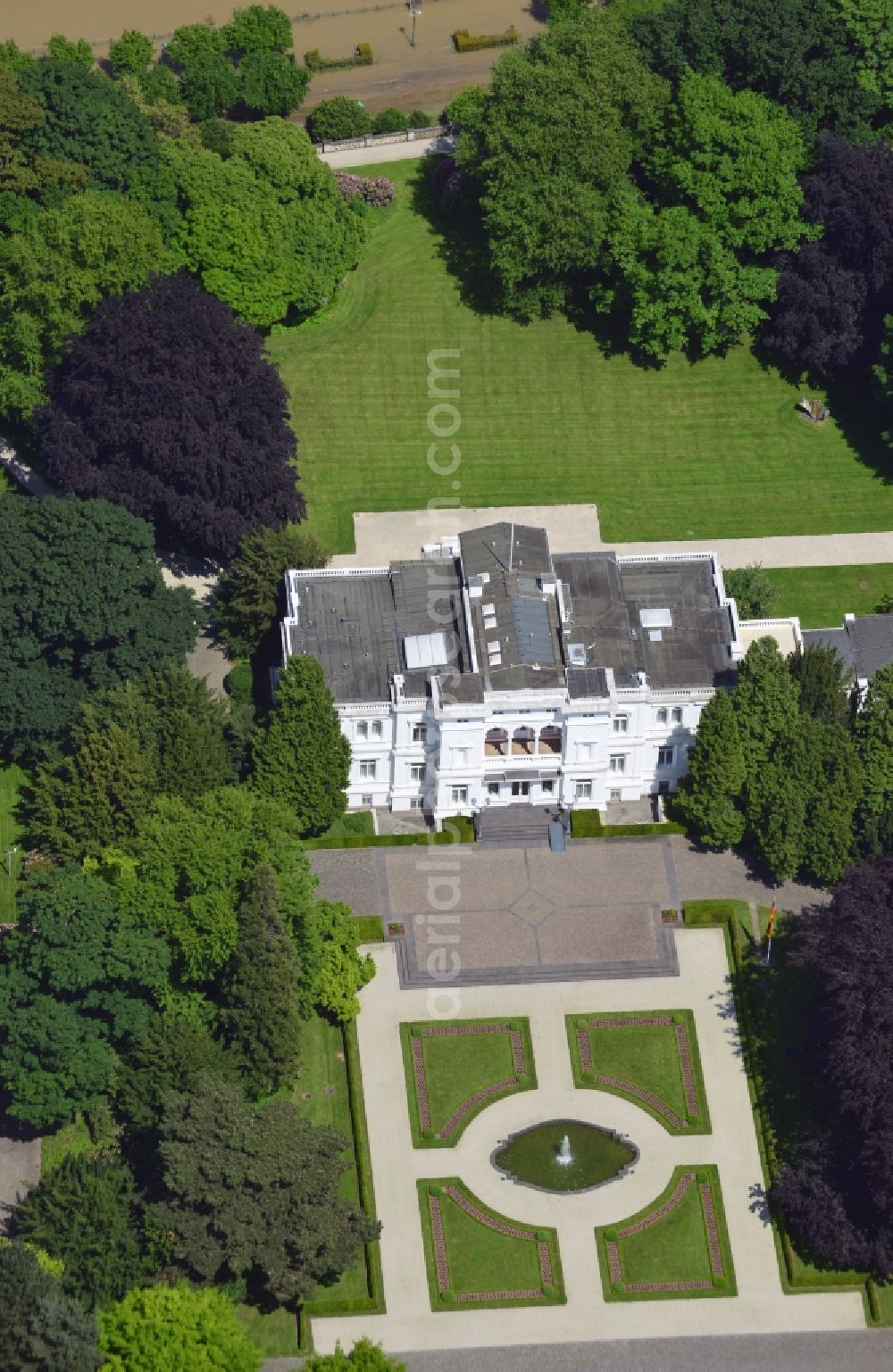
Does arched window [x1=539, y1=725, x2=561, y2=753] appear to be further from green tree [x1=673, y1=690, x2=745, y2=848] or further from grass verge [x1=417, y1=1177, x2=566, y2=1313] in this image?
grass verge [x1=417, y1=1177, x2=566, y2=1313]

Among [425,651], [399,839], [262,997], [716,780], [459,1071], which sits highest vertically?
[425,651]

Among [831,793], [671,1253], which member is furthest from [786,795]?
[671,1253]

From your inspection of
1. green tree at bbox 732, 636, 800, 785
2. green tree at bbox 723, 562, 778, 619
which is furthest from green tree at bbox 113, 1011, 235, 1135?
green tree at bbox 723, 562, 778, 619

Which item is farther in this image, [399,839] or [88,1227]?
[399,839]

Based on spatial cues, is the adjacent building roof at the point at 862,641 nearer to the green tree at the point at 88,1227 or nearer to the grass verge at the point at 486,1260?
the grass verge at the point at 486,1260

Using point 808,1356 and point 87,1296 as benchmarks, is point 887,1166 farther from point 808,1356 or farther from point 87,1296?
point 87,1296

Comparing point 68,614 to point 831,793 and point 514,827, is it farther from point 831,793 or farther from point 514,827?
point 831,793

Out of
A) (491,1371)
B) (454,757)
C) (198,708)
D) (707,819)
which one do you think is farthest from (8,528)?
(491,1371)
